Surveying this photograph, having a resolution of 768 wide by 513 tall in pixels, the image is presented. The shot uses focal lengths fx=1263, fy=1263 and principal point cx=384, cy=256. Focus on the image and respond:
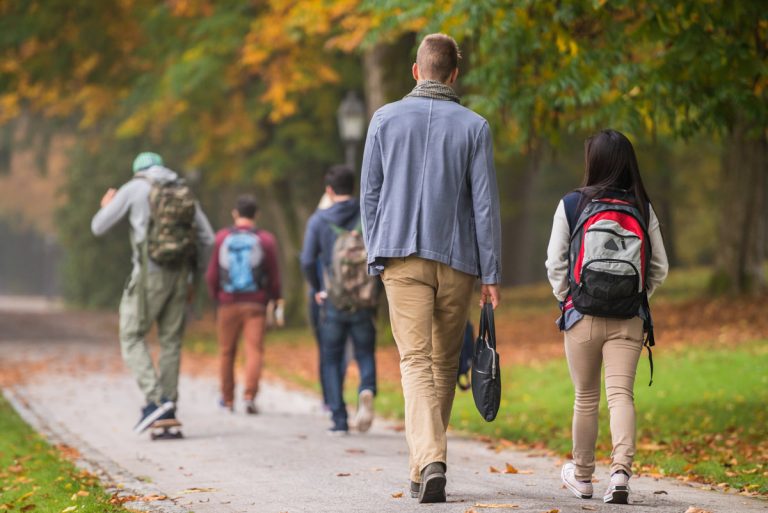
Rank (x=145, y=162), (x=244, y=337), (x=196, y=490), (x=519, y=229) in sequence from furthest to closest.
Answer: (x=519, y=229) → (x=244, y=337) → (x=145, y=162) → (x=196, y=490)

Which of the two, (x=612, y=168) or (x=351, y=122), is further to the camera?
(x=351, y=122)

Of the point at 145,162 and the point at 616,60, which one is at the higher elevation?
the point at 616,60

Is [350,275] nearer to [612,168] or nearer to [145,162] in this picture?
[145,162]

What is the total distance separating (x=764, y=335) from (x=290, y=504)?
12.3 m

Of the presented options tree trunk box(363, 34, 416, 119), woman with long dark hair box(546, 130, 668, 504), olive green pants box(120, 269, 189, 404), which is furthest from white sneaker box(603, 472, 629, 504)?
tree trunk box(363, 34, 416, 119)

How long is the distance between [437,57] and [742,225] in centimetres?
1703

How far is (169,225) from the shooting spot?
977 cm

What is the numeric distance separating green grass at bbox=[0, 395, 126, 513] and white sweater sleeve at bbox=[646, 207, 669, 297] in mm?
2858

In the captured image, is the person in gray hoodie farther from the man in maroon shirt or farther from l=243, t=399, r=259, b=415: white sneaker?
l=243, t=399, r=259, b=415: white sneaker

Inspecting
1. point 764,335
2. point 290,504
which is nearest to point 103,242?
point 764,335

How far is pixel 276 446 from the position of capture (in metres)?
9.07

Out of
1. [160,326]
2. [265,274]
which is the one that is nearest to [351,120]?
[265,274]

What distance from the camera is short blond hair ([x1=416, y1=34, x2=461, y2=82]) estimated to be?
20.1 ft

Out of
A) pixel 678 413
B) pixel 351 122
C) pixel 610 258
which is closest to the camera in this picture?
pixel 610 258
